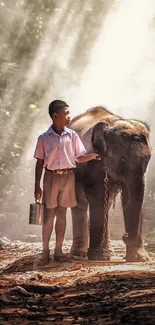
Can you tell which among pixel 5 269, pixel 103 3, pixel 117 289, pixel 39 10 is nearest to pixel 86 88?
pixel 103 3

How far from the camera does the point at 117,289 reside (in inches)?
177

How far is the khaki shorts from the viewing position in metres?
7.04

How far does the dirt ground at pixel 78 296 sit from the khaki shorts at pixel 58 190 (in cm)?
90

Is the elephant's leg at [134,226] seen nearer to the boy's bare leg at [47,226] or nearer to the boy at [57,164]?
the boy at [57,164]

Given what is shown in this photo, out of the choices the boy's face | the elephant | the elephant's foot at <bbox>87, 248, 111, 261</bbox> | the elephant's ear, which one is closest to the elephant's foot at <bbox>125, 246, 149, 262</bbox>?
the elephant

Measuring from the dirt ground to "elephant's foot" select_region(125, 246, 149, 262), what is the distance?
120cm

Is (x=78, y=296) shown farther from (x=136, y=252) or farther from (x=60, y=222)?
(x=136, y=252)

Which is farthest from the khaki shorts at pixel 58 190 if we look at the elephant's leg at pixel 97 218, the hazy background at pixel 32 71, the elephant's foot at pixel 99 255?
the hazy background at pixel 32 71

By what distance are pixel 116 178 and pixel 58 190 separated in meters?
1.33

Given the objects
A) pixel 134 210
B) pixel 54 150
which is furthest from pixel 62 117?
pixel 134 210

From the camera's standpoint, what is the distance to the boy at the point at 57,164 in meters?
6.93

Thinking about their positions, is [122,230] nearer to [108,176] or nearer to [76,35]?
[76,35]

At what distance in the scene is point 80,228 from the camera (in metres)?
9.02

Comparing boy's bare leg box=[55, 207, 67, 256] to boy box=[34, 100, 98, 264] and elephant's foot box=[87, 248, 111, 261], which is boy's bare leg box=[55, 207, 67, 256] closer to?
boy box=[34, 100, 98, 264]
